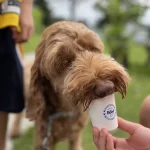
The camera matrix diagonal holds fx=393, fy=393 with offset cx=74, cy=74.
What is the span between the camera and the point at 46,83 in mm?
2771

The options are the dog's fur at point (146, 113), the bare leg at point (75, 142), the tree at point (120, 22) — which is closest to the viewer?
the dog's fur at point (146, 113)

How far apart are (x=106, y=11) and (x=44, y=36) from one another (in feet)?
23.9

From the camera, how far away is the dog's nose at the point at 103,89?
1872 mm

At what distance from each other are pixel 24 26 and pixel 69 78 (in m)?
0.68

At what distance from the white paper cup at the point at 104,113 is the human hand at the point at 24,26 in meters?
0.94

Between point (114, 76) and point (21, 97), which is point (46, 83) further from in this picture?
point (114, 76)

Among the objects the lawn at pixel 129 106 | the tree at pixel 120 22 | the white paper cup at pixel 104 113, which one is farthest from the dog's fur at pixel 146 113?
the tree at pixel 120 22

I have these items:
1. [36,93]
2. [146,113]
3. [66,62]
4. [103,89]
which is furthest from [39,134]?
[103,89]

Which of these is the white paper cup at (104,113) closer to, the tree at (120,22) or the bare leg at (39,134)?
the bare leg at (39,134)

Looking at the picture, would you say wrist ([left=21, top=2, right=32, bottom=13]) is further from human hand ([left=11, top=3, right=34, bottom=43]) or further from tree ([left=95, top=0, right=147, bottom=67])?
tree ([left=95, top=0, right=147, bottom=67])

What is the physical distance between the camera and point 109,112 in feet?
6.33

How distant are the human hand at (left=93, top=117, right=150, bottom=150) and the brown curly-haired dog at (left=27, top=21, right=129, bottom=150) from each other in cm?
17

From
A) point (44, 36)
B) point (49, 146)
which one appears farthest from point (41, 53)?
point (49, 146)

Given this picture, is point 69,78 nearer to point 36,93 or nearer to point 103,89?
point 103,89
